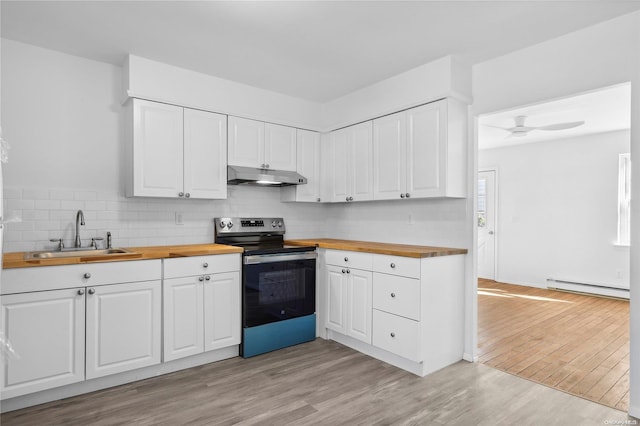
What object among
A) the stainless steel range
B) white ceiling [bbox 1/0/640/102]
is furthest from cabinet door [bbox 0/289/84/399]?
white ceiling [bbox 1/0/640/102]

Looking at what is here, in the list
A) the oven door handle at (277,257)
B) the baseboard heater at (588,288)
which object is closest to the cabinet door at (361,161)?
the oven door handle at (277,257)

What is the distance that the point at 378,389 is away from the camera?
8.68 ft

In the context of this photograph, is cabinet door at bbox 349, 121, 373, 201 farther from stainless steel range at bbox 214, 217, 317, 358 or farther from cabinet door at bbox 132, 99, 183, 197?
cabinet door at bbox 132, 99, 183, 197

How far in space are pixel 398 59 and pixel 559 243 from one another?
4.78 metres

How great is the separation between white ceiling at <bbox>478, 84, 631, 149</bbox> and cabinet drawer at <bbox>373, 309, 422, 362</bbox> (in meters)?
2.31

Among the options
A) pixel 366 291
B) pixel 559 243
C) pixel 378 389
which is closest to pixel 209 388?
pixel 378 389

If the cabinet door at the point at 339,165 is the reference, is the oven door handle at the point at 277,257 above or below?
below

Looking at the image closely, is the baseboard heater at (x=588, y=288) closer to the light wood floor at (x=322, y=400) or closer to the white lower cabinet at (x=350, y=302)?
the light wood floor at (x=322, y=400)

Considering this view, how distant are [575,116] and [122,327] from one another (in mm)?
5664

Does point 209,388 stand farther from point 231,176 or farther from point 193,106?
point 193,106

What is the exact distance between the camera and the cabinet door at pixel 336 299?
11.3 feet

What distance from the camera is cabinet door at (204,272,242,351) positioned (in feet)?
9.92

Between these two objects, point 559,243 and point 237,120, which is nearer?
point 237,120

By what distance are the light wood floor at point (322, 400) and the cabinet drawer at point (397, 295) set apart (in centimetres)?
48
